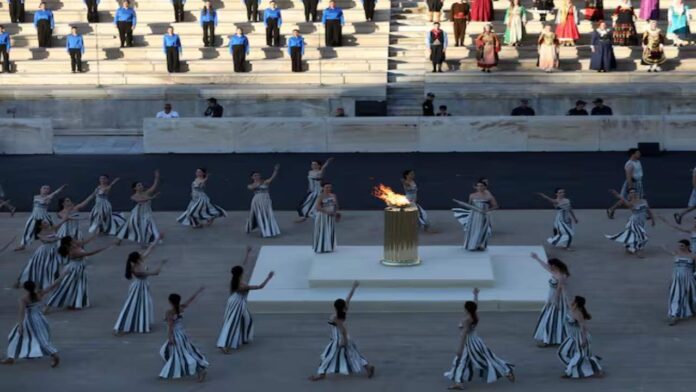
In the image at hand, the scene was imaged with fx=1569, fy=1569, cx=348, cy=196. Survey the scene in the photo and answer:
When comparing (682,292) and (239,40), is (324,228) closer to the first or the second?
(682,292)

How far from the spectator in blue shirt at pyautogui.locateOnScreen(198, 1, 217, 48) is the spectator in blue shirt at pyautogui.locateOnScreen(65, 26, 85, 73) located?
3.30 meters

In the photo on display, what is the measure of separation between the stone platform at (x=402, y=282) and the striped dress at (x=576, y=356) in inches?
115

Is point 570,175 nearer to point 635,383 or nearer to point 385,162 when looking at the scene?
point 385,162

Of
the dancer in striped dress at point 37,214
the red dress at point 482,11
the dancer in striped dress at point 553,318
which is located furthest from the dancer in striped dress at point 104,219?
the red dress at point 482,11

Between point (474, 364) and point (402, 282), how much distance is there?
4.06 metres

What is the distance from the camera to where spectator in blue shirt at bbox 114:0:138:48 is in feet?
140

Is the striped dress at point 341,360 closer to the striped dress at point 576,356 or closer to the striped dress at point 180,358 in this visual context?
the striped dress at point 180,358

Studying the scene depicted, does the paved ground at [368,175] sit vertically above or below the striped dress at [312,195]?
below

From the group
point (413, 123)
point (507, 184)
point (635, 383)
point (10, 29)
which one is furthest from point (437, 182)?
point (10, 29)

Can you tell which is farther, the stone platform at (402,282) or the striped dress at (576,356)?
the stone platform at (402,282)

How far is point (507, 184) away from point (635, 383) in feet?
42.8

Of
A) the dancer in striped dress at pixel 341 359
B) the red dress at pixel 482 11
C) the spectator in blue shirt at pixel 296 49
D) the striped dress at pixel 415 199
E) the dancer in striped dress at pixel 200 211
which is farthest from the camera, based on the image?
the red dress at pixel 482 11

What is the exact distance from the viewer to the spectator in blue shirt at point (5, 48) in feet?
136

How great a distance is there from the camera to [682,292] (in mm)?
21234
